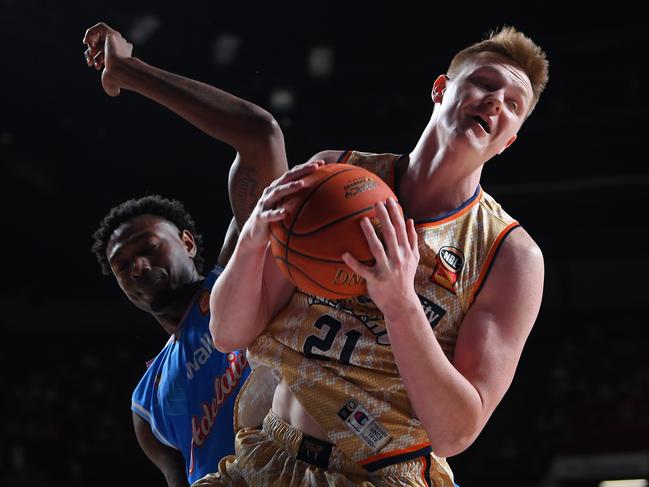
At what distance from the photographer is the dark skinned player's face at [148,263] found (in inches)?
129

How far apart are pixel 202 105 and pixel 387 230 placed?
1393 millimetres

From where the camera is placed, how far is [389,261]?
1.56m

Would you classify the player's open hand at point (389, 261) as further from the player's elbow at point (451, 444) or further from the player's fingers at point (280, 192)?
the player's elbow at point (451, 444)

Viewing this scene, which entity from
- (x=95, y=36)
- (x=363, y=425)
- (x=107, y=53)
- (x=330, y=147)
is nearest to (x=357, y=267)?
(x=363, y=425)

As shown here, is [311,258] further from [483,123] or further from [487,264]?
[483,123]

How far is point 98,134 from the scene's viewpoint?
9938 millimetres

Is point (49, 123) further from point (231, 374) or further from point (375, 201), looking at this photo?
point (375, 201)

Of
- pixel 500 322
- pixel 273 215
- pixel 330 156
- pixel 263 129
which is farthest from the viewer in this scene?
pixel 263 129

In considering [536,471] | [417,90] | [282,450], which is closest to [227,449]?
[282,450]

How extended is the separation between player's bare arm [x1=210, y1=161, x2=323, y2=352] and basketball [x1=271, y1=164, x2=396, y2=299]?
29 millimetres

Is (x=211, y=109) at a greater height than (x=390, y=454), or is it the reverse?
(x=211, y=109)

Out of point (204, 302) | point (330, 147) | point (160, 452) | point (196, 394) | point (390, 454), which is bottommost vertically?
point (330, 147)

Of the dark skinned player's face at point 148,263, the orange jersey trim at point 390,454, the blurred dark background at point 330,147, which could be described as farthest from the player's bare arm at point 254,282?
the blurred dark background at point 330,147

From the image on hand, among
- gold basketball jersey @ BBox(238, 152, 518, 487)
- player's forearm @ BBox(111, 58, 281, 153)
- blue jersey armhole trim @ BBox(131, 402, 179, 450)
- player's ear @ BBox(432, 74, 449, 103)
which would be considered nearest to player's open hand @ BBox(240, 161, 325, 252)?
gold basketball jersey @ BBox(238, 152, 518, 487)
